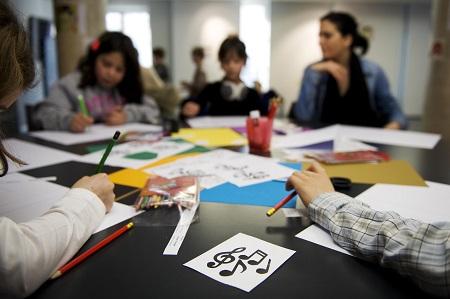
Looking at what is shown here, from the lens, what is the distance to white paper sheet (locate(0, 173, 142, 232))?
0.68m

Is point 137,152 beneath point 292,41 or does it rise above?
beneath

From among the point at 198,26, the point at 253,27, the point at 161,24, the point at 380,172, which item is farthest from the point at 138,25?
the point at 380,172

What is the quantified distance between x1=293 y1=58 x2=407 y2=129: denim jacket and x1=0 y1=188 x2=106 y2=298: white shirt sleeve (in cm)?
145

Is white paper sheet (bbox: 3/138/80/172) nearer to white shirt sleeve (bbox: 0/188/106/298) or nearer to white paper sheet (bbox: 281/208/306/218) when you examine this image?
white shirt sleeve (bbox: 0/188/106/298)

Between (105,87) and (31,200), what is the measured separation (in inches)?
45.9

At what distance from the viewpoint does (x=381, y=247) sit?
529 millimetres

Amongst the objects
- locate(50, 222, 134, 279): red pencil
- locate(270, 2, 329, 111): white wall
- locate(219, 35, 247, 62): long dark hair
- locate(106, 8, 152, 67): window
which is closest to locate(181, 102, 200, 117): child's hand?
locate(219, 35, 247, 62): long dark hair

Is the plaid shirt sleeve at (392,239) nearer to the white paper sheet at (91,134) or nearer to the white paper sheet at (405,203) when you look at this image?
the white paper sheet at (405,203)

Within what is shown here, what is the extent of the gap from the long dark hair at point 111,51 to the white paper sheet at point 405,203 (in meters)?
1.33

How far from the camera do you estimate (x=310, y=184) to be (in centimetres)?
72

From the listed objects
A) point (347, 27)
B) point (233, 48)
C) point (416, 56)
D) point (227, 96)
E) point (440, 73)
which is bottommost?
point (227, 96)

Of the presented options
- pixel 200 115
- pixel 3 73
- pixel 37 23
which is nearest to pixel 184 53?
pixel 37 23

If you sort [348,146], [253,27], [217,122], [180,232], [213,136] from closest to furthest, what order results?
[180,232] → [348,146] → [213,136] → [217,122] → [253,27]

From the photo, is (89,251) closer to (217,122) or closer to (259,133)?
(259,133)
